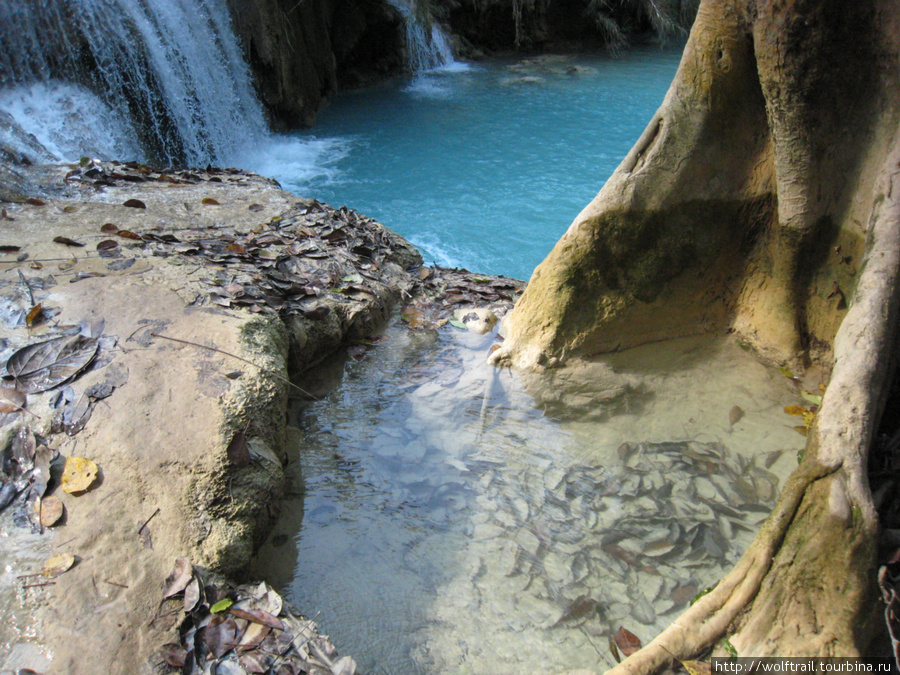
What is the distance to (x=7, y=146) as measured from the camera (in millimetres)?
5770

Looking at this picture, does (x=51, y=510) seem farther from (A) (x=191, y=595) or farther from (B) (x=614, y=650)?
(B) (x=614, y=650)

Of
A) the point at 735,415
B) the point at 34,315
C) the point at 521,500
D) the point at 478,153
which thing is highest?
the point at 34,315

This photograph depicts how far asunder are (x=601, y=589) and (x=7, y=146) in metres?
6.47

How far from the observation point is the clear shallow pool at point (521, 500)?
2.27 m

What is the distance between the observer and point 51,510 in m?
2.14

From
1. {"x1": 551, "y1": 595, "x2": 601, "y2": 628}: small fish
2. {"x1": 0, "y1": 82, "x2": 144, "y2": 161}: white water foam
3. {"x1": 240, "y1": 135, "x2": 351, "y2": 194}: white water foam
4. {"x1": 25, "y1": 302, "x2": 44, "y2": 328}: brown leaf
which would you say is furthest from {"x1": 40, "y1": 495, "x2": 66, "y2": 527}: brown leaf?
{"x1": 240, "y1": 135, "x2": 351, "y2": 194}: white water foam

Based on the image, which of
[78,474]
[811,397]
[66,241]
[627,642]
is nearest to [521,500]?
[627,642]

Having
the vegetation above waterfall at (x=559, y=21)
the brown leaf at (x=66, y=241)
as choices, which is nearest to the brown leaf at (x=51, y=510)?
the brown leaf at (x=66, y=241)

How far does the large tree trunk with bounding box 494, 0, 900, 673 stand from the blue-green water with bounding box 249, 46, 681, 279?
4544 mm

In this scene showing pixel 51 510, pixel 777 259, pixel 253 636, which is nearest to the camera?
pixel 253 636

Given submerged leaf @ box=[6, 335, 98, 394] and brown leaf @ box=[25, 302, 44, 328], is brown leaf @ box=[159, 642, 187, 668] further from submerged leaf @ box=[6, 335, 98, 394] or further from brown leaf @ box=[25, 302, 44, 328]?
brown leaf @ box=[25, 302, 44, 328]

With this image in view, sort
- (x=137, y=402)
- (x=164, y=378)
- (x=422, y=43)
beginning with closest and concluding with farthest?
(x=137, y=402) < (x=164, y=378) < (x=422, y=43)

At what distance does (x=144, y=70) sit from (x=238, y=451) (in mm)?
8276

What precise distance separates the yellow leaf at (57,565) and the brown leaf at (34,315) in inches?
47.6
